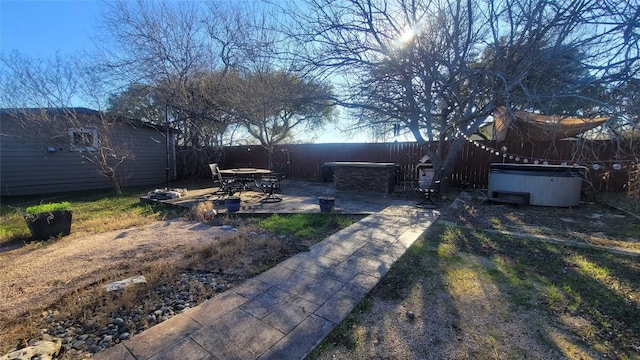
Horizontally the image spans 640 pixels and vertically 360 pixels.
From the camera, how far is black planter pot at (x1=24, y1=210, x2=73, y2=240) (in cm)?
412

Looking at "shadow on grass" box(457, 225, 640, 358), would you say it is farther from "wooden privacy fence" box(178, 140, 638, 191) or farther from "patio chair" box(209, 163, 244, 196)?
"patio chair" box(209, 163, 244, 196)

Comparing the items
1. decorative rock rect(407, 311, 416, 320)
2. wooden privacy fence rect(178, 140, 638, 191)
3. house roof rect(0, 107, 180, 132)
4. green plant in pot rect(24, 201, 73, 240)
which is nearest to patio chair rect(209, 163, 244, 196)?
green plant in pot rect(24, 201, 73, 240)

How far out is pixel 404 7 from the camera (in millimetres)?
5285

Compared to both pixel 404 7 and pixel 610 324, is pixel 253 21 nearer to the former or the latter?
pixel 404 7

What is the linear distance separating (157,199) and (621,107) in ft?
27.0

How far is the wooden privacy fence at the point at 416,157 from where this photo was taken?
23.0 ft

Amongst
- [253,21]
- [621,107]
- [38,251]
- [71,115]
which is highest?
[253,21]

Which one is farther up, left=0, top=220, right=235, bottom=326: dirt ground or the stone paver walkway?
the stone paver walkway

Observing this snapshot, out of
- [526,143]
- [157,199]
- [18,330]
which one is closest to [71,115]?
[157,199]

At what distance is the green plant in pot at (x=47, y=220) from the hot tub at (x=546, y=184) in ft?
27.1

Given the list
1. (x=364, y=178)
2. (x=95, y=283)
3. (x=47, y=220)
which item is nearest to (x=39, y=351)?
(x=95, y=283)

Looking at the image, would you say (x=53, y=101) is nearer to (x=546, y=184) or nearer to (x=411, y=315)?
(x=411, y=315)

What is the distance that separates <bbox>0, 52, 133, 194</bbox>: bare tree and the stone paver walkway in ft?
27.0

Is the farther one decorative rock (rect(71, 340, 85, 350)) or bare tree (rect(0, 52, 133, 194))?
bare tree (rect(0, 52, 133, 194))
